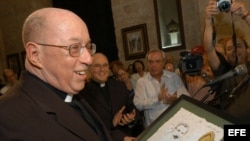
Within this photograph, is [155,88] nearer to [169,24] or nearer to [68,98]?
[68,98]

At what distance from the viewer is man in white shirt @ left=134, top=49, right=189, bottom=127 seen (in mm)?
3590

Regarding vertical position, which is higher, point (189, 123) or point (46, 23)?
point (46, 23)

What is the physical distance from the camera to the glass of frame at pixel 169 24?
6660 mm

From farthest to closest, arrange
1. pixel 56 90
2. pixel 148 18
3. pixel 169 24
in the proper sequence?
pixel 148 18 → pixel 169 24 → pixel 56 90

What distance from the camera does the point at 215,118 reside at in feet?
4.71

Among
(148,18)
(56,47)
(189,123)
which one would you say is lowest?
(189,123)

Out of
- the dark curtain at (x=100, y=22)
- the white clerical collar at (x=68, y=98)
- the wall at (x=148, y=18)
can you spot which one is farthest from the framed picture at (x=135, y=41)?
the white clerical collar at (x=68, y=98)

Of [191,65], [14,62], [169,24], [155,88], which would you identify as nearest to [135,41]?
[169,24]

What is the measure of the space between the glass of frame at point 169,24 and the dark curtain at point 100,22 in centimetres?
145

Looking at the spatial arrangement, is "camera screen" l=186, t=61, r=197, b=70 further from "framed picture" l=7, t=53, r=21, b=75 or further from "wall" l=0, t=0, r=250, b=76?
"framed picture" l=7, t=53, r=21, b=75

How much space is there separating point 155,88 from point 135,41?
3668 millimetres

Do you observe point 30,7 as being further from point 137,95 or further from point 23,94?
point 23,94

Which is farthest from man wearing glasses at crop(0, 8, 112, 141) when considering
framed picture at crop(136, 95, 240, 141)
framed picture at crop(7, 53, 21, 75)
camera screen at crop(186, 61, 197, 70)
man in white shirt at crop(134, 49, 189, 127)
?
framed picture at crop(7, 53, 21, 75)

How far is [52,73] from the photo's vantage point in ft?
5.17
